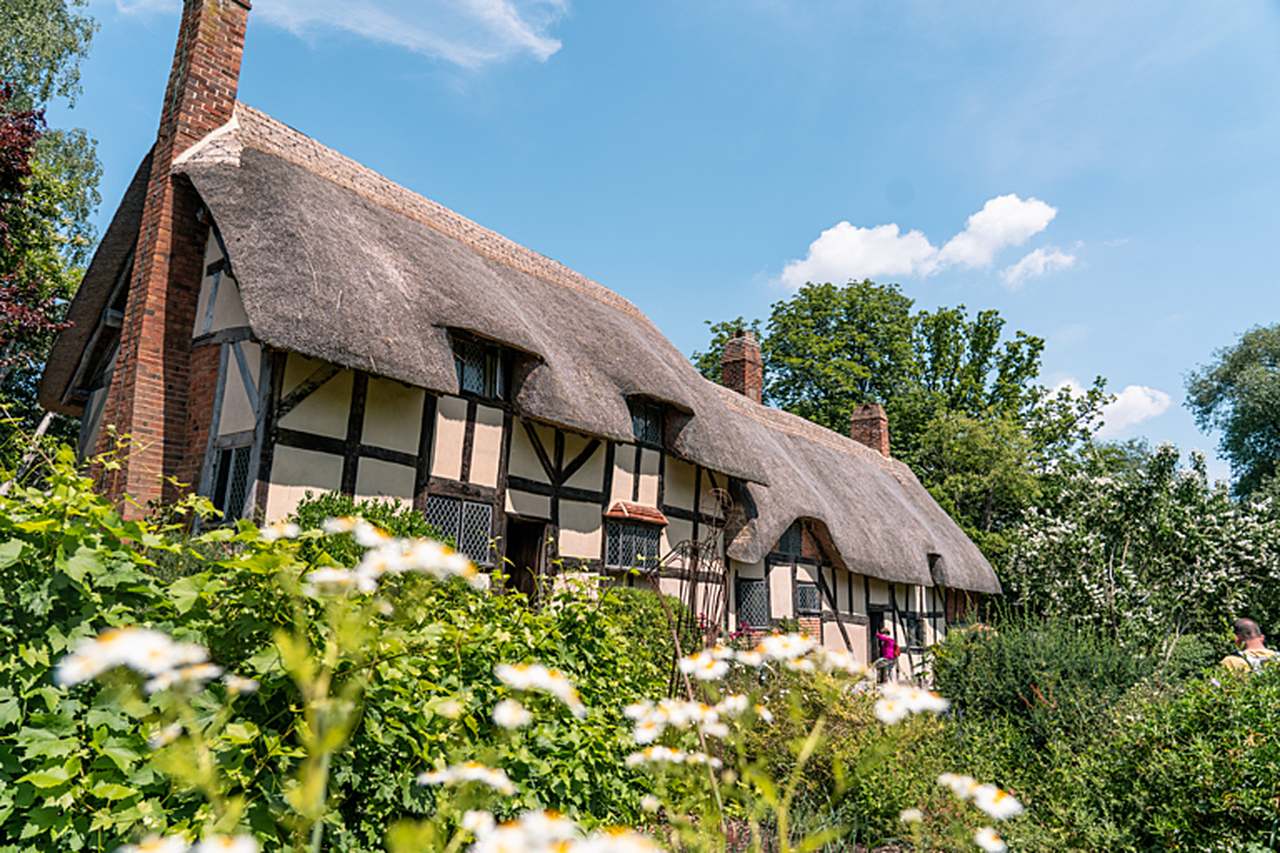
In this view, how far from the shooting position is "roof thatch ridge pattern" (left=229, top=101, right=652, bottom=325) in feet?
31.4

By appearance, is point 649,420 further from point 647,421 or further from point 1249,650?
point 1249,650

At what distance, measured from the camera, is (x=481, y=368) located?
9.41 metres

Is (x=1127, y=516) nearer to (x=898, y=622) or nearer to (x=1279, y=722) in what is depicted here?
(x=898, y=622)

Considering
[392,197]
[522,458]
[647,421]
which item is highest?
[392,197]

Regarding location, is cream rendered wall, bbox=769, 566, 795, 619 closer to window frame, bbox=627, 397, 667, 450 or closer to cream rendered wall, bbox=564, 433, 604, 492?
window frame, bbox=627, 397, 667, 450

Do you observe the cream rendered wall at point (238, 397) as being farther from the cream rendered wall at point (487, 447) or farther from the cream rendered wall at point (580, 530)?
the cream rendered wall at point (580, 530)

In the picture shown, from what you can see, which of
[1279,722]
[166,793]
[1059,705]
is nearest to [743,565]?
[1059,705]

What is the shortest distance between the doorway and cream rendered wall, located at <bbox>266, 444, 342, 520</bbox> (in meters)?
2.50

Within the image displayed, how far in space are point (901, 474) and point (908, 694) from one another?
20609mm

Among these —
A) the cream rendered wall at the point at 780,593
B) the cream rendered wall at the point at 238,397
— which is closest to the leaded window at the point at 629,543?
the cream rendered wall at the point at 780,593

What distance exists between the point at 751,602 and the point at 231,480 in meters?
8.24

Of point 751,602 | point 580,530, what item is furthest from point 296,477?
point 751,602

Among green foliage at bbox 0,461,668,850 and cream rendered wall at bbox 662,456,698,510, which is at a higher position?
cream rendered wall at bbox 662,456,698,510

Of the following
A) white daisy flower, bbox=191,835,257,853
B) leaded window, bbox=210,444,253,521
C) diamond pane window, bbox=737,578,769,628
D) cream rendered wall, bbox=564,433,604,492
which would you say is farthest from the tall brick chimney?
white daisy flower, bbox=191,835,257,853
